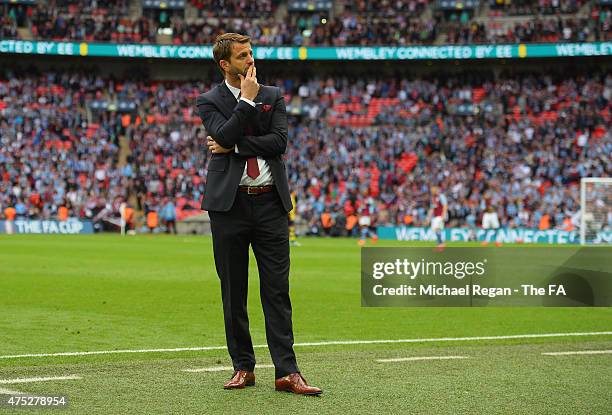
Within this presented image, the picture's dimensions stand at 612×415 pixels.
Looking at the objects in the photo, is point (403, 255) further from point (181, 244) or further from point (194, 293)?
point (181, 244)

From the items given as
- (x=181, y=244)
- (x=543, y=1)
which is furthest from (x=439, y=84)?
(x=181, y=244)

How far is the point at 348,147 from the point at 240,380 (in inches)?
1693

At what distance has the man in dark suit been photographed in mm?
7086

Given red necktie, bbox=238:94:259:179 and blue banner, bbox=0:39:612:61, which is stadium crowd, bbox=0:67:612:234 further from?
red necktie, bbox=238:94:259:179

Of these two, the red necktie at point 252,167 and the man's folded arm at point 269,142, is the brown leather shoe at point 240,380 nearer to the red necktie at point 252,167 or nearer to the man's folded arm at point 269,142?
the red necktie at point 252,167

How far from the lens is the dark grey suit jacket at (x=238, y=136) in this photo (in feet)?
23.0

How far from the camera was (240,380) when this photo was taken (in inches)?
285

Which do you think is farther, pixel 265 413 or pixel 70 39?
pixel 70 39

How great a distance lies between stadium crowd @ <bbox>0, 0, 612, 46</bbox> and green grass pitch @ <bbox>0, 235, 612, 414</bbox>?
34576 millimetres

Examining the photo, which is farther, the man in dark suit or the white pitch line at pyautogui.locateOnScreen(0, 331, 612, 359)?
the white pitch line at pyautogui.locateOnScreen(0, 331, 612, 359)

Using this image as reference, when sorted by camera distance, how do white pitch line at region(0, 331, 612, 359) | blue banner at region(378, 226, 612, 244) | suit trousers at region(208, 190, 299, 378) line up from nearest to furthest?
suit trousers at region(208, 190, 299, 378), white pitch line at region(0, 331, 612, 359), blue banner at region(378, 226, 612, 244)

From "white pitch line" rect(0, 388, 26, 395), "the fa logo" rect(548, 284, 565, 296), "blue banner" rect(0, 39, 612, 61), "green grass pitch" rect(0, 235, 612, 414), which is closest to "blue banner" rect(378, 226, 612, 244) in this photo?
"blue banner" rect(0, 39, 612, 61)

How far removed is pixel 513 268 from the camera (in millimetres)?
11102

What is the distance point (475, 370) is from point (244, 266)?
2112 millimetres
